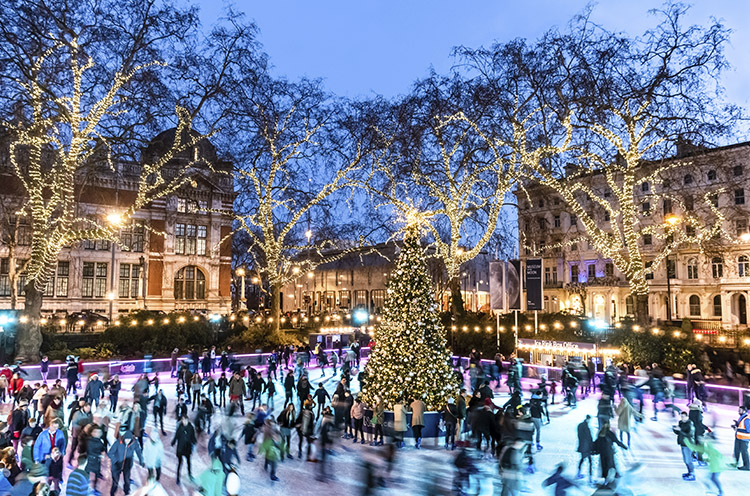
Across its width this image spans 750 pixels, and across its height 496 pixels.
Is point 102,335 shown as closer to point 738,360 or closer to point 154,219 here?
point 154,219

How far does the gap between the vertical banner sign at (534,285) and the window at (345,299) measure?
1492 inches

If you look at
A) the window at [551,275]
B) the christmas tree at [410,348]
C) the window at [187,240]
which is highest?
the window at [187,240]

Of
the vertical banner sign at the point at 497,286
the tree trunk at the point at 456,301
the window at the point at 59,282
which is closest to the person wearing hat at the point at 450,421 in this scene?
the vertical banner sign at the point at 497,286

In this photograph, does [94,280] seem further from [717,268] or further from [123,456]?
[717,268]

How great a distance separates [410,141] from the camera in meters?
31.2

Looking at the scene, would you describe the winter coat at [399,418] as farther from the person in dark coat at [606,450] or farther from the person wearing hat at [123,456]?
the person wearing hat at [123,456]

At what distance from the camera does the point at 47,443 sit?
33.1 feet

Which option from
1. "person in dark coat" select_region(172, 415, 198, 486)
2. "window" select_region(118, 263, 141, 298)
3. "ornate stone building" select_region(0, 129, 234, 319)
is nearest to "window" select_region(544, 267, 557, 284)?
"ornate stone building" select_region(0, 129, 234, 319)

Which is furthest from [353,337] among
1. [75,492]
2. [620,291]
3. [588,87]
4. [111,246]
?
[620,291]

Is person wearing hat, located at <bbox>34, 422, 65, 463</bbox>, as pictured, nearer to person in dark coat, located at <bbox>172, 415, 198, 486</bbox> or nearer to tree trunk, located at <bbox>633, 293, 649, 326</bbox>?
person in dark coat, located at <bbox>172, 415, 198, 486</bbox>

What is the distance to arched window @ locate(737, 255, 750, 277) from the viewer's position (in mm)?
44562

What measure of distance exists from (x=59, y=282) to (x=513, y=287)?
1401 inches

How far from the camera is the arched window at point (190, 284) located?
152ft

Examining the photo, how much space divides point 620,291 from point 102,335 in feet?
148
